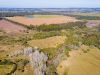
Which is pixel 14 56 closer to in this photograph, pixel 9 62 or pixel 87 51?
pixel 9 62

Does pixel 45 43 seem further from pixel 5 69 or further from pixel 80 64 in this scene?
pixel 5 69

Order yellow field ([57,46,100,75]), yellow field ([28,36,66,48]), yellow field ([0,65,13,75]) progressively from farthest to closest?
yellow field ([28,36,66,48])
yellow field ([57,46,100,75])
yellow field ([0,65,13,75])

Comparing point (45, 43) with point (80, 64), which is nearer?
point (80, 64)

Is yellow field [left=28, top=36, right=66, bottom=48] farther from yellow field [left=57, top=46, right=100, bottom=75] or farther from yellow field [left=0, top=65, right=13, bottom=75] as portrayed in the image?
yellow field [left=0, top=65, right=13, bottom=75]

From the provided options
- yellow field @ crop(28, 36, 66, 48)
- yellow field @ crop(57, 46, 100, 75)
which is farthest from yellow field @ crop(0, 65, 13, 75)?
yellow field @ crop(28, 36, 66, 48)

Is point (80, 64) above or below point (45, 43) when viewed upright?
above

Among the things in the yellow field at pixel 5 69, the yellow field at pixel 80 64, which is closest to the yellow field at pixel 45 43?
the yellow field at pixel 80 64

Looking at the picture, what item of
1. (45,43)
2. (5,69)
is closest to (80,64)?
(5,69)

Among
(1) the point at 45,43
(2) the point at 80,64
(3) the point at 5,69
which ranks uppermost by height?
(3) the point at 5,69

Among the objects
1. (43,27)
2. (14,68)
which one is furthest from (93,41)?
(43,27)
